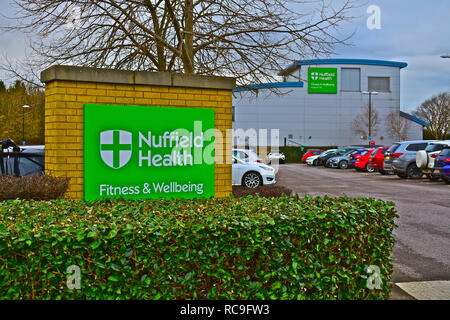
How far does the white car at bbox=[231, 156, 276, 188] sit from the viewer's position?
54.7 feet

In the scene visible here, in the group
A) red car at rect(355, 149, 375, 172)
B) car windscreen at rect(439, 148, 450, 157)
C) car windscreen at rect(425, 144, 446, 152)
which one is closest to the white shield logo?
car windscreen at rect(439, 148, 450, 157)

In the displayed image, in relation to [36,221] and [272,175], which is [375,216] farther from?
[272,175]

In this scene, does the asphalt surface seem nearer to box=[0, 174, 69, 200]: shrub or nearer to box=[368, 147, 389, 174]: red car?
box=[0, 174, 69, 200]: shrub

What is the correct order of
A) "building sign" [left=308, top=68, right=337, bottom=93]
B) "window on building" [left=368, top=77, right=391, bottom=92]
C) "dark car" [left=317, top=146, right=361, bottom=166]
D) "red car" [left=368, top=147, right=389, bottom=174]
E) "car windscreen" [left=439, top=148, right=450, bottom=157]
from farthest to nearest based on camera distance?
1. "window on building" [left=368, top=77, right=391, bottom=92]
2. "building sign" [left=308, top=68, right=337, bottom=93]
3. "dark car" [left=317, top=146, right=361, bottom=166]
4. "red car" [left=368, top=147, right=389, bottom=174]
5. "car windscreen" [left=439, top=148, right=450, bottom=157]

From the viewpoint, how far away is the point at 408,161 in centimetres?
2239

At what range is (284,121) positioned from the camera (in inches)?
2525

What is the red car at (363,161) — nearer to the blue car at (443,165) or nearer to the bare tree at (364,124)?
the blue car at (443,165)

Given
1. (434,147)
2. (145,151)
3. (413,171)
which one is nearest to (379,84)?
(413,171)

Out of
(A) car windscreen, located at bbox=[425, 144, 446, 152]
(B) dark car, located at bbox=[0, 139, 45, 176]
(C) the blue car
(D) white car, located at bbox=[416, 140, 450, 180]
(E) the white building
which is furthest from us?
(E) the white building

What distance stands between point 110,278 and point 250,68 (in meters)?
6.70

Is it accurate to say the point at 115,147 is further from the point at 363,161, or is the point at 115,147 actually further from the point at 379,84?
the point at 379,84

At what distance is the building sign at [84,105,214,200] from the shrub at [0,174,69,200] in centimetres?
56

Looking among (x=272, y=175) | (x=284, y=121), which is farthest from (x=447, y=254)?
(x=284, y=121)

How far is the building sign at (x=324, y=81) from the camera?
60.3 meters
